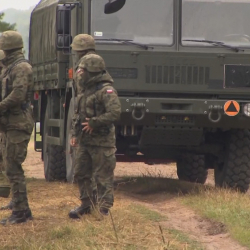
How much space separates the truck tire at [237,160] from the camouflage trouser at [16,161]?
3.90 meters

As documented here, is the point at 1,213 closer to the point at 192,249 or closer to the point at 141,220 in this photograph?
the point at 141,220

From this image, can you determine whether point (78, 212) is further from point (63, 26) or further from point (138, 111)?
point (63, 26)

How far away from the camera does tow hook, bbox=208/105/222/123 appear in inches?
430

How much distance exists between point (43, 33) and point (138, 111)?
→ 4.32m

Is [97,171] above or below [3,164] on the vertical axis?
above

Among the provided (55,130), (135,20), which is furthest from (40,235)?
(55,130)

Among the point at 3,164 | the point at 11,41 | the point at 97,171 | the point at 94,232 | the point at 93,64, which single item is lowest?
the point at 94,232

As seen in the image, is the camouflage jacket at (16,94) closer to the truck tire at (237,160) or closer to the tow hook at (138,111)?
the tow hook at (138,111)

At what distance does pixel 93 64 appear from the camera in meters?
8.45

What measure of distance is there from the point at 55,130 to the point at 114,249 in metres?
6.30

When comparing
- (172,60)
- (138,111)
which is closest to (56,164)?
(138,111)

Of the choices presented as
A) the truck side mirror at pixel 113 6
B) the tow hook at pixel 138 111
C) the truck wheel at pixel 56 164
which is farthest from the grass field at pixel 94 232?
the truck wheel at pixel 56 164

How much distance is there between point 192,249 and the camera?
722 centimetres

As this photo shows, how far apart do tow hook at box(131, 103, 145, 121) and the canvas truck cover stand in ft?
7.58
